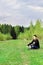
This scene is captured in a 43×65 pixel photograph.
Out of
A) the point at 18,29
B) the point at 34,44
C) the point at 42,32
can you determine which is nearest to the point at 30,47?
the point at 34,44

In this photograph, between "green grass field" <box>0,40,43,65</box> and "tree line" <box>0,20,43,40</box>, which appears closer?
"green grass field" <box>0,40,43,65</box>

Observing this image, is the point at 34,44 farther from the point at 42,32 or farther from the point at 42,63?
the point at 42,32

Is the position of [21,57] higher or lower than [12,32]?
higher

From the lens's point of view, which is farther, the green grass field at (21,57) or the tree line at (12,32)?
the tree line at (12,32)

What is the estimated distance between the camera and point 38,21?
97375mm

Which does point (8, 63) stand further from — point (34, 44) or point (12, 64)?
point (34, 44)

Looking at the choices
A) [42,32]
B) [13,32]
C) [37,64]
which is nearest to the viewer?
[37,64]

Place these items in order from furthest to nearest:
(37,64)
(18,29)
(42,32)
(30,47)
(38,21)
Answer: (18,29)
(38,21)
(42,32)
(30,47)
(37,64)

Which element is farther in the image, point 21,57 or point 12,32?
point 12,32

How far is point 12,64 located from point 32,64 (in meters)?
1.30

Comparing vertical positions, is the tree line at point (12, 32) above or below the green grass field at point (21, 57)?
below

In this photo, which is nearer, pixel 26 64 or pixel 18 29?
pixel 26 64

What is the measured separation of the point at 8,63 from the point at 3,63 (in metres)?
0.34

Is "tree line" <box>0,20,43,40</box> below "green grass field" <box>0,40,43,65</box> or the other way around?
below
